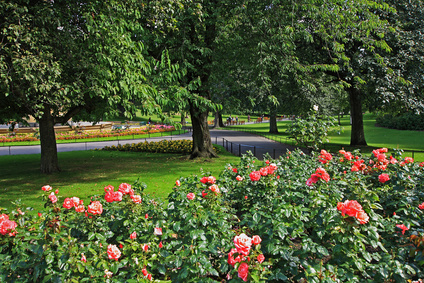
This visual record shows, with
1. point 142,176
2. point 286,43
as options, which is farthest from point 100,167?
point 286,43

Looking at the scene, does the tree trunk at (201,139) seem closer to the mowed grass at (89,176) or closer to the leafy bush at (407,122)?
the mowed grass at (89,176)

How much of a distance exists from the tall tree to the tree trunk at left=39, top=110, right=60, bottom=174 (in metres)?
1.55

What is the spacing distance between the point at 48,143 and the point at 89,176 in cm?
187

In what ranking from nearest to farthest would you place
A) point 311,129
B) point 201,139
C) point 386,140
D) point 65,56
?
Answer: point 311,129, point 65,56, point 201,139, point 386,140

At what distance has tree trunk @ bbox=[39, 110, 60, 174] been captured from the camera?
36.8 ft

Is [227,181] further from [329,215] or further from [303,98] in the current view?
[303,98]

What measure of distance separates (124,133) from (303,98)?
18445 mm

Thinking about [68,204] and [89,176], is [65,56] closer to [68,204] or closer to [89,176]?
[89,176]

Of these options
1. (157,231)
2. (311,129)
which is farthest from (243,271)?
(311,129)

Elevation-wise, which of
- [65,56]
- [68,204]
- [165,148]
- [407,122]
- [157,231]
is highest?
[65,56]

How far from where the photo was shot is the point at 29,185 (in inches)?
392

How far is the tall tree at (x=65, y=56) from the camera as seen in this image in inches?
304

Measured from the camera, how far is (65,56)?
8867 millimetres

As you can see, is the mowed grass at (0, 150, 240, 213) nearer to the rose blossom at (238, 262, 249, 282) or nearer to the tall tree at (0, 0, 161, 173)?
the tall tree at (0, 0, 161, 173)
